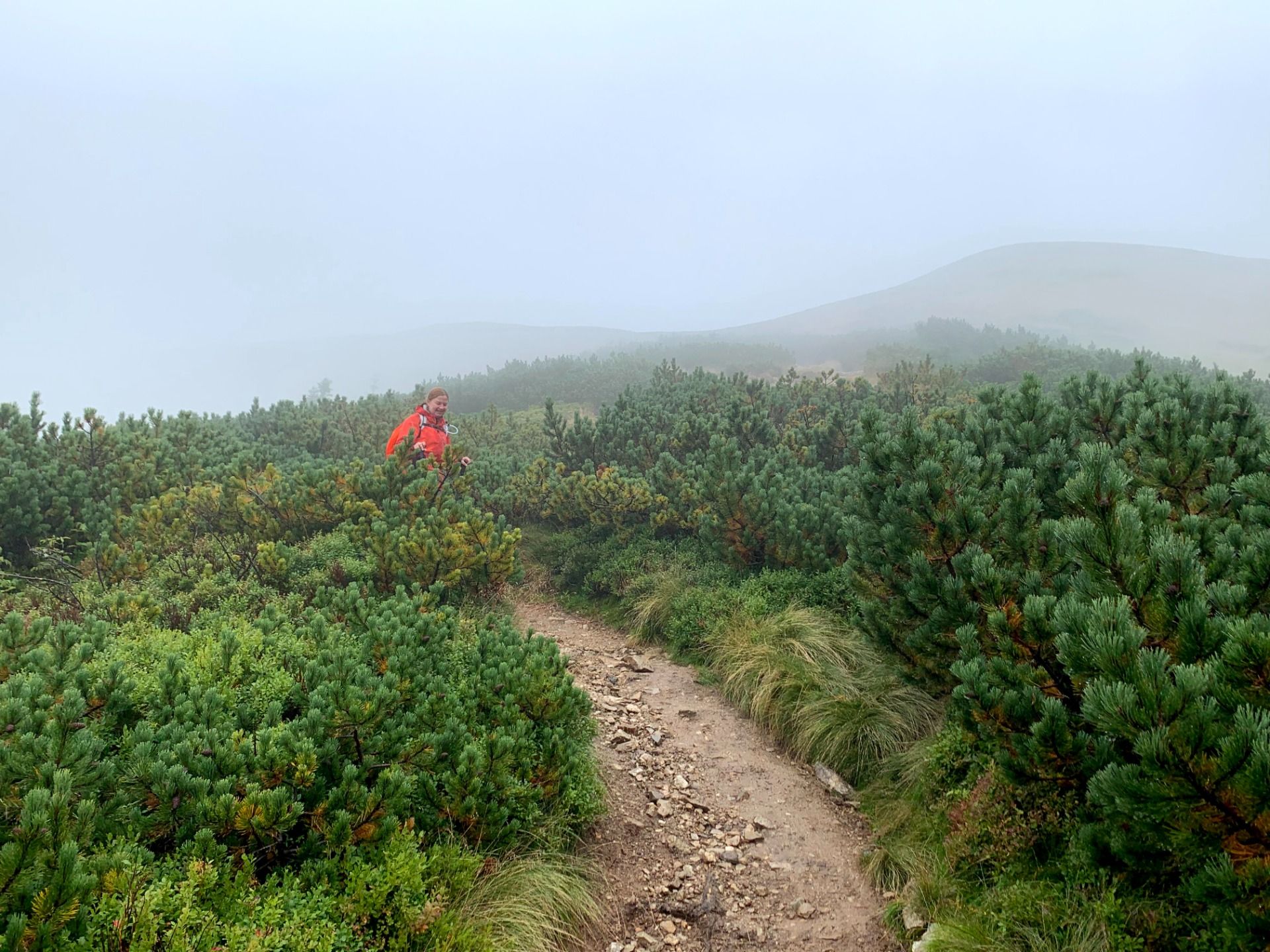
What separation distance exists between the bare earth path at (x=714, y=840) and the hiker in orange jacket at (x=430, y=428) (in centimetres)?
492

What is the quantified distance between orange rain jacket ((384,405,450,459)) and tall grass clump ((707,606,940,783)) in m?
5.32

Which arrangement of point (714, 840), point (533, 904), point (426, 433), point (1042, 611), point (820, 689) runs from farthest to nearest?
point (426, 433), point (820, 689), point (714, 840), point (533, 904), point (1042, 611)

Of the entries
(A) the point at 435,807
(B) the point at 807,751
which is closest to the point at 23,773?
(A) the point at 435,807

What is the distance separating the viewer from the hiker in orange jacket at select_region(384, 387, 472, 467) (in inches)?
398

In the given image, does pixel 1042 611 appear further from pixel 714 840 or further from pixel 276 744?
pixel 276 744


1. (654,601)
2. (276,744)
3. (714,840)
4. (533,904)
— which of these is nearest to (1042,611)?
(714,840)

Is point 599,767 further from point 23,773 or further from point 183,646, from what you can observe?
point 23,773

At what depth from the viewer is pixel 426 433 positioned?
1034 cm

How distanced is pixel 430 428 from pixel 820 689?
22.8ft

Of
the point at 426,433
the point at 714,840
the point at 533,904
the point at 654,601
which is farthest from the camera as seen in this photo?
the point at 426,433

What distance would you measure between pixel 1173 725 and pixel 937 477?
285 cm

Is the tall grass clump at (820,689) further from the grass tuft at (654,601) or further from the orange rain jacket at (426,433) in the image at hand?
the orange rain jacket at (426,433)

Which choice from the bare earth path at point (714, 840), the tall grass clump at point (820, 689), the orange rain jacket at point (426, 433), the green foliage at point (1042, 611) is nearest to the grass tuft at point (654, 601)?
the green foliage at point (1042, 611)

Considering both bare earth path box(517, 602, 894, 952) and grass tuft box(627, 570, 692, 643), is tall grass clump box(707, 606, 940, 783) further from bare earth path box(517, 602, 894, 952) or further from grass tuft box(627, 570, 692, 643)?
grass tuft box(627, 570, 692, 643)
